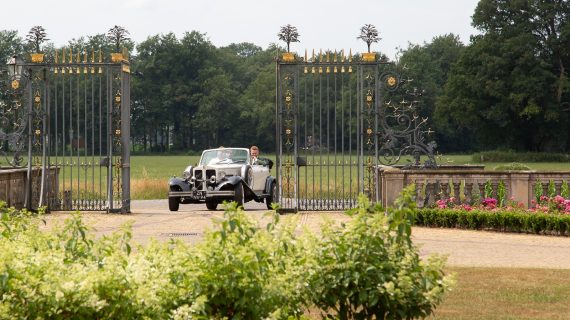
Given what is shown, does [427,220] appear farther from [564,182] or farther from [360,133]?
[360,133]

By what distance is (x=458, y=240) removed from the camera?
15.9 m

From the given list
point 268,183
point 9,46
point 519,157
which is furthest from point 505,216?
point 9,46

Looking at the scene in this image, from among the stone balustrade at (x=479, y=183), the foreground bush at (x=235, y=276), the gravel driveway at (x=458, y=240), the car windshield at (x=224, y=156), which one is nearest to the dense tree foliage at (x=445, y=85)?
the car windshield at (x=224, y=156)

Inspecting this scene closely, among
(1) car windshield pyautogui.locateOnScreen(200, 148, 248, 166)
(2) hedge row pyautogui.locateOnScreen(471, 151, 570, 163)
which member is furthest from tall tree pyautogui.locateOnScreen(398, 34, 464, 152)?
(1) car windshield pyautogui.locateOnScreen(200, 148, 248, 166)

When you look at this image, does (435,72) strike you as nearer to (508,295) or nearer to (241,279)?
(508,295)

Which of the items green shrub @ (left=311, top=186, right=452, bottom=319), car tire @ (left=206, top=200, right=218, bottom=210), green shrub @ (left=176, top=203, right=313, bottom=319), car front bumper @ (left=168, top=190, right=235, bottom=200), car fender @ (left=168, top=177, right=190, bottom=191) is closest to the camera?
green shrub @ (left=176, top=203, right=313, bottom=319)

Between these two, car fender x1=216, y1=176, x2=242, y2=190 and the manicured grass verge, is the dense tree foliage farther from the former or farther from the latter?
the manicured grass verge

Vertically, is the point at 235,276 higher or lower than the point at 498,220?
higher

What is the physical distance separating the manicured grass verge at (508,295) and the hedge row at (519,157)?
4744cm

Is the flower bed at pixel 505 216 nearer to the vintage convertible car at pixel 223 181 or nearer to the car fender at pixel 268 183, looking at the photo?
the vintage convertible car at pixel 223 181

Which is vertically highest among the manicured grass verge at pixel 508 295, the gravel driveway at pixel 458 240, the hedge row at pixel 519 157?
the hedge row at pixel 519 157

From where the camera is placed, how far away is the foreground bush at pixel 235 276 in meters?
5.70

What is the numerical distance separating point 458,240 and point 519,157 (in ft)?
147

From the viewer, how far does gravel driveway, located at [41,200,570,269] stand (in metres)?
13.1
